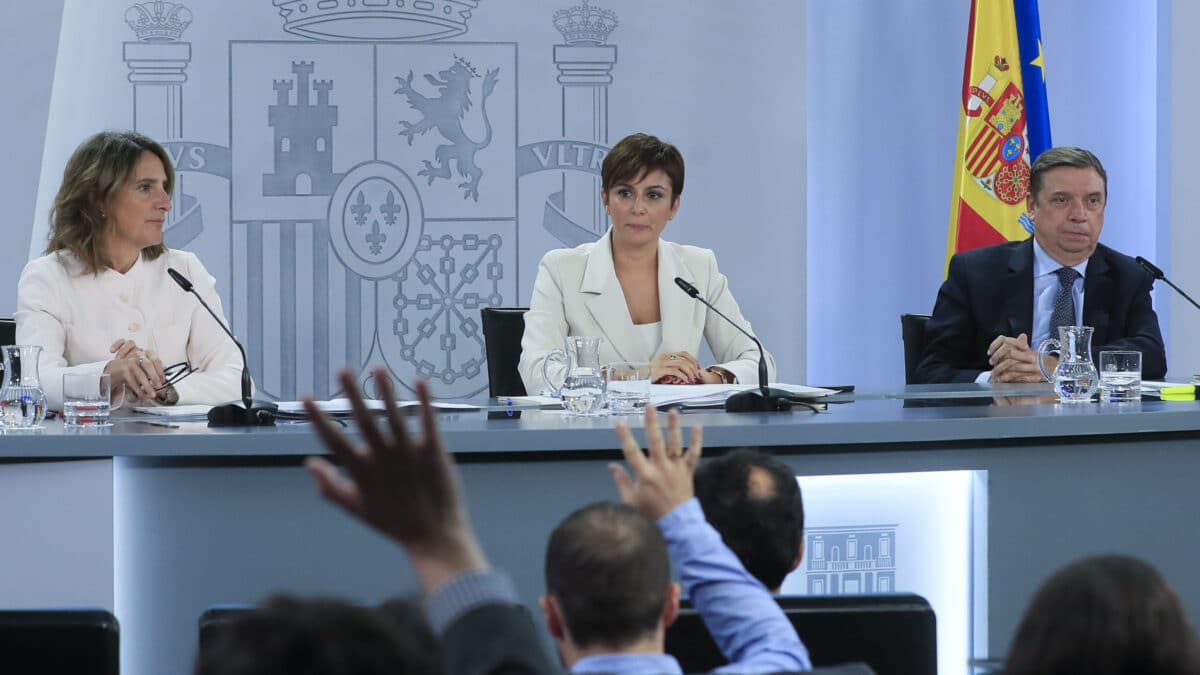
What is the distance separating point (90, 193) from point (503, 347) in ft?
3.95

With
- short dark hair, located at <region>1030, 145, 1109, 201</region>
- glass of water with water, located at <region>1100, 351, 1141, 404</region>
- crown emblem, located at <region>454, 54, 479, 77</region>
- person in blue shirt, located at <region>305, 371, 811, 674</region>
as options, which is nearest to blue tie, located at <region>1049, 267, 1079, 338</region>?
short dark hair, located at <region>1030, 145, 1109, 201</region>

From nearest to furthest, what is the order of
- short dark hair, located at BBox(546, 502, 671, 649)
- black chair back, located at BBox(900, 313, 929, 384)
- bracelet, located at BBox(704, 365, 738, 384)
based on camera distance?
short dark hair, located at BBox(546, 502, 671, 649)
bracelet, located at BBox(704, 365, 738, 384)
black chair back, located at BBox(900, 313, 929, 384)

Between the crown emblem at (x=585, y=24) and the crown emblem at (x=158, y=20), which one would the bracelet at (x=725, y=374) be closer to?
the crown emblem at (x=585, y=24)

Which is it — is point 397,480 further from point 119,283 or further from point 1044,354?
point 119,283

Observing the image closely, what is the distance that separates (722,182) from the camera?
5.20 m

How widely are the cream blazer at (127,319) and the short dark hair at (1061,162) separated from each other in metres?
2.29

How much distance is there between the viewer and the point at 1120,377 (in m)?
3.05

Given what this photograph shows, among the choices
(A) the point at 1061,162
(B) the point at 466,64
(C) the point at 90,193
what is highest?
(B) the point at 466,64

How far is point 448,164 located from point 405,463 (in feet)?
14.0

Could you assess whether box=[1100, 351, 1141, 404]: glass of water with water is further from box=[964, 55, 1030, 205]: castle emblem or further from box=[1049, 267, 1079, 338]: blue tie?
box=[964, 55, 1030, 205]: castle emblem

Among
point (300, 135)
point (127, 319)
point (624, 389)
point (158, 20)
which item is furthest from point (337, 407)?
point (158, 20)

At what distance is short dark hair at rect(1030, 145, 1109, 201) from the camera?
380 centimetres

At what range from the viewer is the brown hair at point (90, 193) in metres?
3.53

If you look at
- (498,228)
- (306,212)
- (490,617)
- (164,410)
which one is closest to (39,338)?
(164,410)
